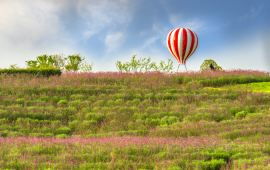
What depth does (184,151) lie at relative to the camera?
15.3 metres

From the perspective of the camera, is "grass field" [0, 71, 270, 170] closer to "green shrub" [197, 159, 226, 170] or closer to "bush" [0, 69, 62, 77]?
"green shrub" [197, 159, 226, 170]

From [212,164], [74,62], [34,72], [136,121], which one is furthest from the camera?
[74,62]

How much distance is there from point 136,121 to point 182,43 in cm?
1911

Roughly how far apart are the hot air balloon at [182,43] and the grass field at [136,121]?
4.66 metres

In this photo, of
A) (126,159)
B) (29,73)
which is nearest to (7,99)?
(29,73)

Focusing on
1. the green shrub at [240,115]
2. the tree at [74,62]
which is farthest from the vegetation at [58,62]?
the green shrub at [240,115]

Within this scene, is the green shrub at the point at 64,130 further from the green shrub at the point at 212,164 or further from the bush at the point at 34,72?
the bush at the point at 34,72

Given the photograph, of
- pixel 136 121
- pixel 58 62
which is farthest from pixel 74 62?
pixel 136 121

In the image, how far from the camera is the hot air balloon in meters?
42.8

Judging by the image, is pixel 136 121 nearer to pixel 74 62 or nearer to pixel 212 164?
pixel 212 164

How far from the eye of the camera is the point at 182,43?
42.9m

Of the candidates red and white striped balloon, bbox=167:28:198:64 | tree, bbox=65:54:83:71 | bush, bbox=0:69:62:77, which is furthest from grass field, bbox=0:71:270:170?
tree, bbox=65:54:83:71

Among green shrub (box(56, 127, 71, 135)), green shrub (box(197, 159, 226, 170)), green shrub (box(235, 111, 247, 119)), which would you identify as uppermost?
green shrub (box(235, 111, 247, 119))

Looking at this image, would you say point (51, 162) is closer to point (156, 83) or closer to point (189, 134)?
point (189, 134)
